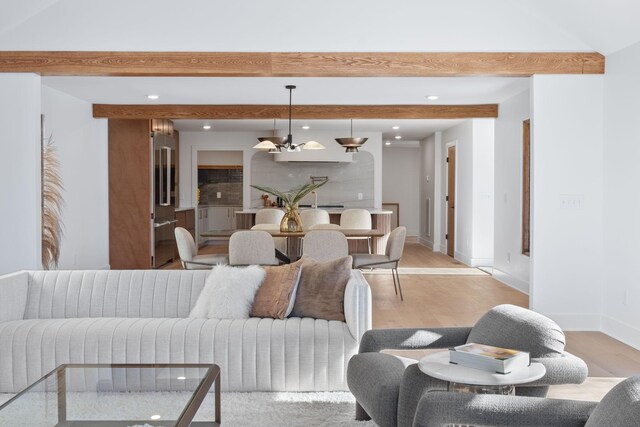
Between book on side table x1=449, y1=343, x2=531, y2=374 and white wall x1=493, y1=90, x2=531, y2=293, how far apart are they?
5.37m

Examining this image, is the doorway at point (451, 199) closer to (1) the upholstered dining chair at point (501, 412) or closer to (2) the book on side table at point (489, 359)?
(2) the book on side table at point (489, 359)

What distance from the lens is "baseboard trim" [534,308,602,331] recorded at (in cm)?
545

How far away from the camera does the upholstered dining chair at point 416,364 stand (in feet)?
7.52

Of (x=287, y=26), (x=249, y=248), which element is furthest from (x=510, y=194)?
(x=287, y=26)

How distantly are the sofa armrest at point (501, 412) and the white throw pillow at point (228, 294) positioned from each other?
199 centimetres

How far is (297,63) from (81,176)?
13.3 feet

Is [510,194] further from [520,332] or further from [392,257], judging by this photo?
[520,332]

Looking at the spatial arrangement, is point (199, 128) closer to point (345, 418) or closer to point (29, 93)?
point (29, 93)

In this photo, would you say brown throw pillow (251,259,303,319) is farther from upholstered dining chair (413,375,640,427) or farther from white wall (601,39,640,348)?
white wall (601,39,640,348)

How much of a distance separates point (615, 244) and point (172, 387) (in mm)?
4098

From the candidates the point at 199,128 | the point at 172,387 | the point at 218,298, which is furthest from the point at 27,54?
the point at 199,128

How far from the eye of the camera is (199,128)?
11625 mm

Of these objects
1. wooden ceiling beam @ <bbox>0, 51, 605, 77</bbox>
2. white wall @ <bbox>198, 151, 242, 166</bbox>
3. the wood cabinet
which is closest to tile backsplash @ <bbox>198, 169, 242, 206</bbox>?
white wall @ <bbox>198, 151, 242, 166</bbox>

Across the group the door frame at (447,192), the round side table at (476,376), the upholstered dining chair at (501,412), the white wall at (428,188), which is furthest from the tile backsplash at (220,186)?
the upholstered dining chair at (501,412)
